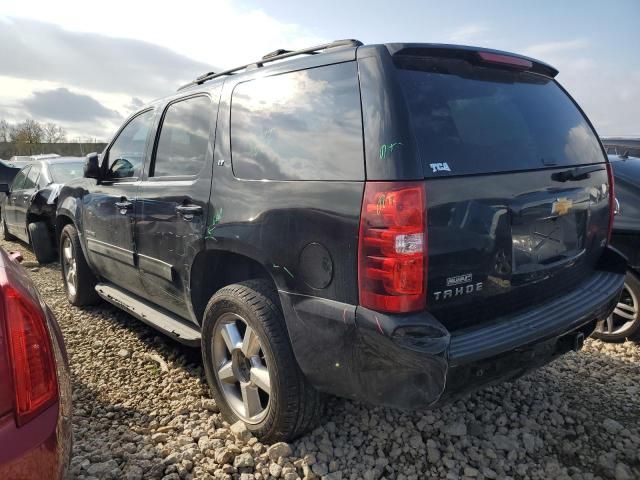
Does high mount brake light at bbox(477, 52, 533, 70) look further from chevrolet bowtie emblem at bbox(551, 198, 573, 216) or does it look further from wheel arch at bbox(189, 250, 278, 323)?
wheel arch at bbox(189, 250, 278, 323)

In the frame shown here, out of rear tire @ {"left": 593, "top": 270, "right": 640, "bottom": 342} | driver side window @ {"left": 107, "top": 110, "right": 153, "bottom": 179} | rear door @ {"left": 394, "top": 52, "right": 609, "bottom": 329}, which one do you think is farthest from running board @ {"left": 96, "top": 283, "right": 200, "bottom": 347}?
rear tire @ {"left": 593, "top": 270, "right": 640, "bottom": 342}

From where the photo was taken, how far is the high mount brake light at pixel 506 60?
2.28 meters

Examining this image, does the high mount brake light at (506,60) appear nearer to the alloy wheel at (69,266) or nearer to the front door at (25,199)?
the alloy wheel at (69,266)

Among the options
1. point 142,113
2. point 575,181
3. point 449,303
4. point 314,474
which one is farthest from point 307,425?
point 142,113

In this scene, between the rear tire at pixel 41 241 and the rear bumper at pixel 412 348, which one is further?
the rear tire at pixel 41 241

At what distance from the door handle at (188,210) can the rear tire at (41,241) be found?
4.94 meters

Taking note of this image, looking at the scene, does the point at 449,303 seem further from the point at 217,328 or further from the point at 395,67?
the point at 217,328

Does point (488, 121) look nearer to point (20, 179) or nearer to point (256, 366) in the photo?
point (256, 366)

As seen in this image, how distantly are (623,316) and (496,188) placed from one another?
2.46 m

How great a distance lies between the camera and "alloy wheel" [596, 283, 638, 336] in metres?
3.66

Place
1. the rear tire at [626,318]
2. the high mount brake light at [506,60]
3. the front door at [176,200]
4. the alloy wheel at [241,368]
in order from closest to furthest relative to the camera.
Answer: the high mount brake light at [506,60]
the alloy wheel at [241,368]
the front door at [176,200]
the rear tire at [626,318]

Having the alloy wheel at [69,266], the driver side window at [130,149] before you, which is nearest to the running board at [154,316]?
the alloy wheel at [69,266]

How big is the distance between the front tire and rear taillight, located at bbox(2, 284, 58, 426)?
3.25 ft

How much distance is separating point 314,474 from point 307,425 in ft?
0.74
